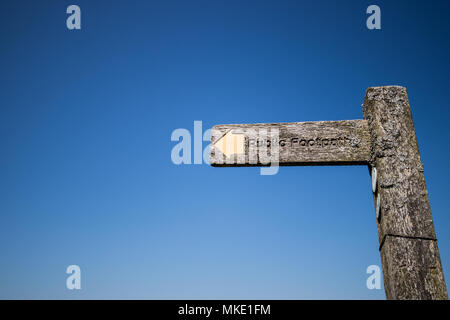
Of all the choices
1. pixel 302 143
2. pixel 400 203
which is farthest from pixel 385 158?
pixel 302 143

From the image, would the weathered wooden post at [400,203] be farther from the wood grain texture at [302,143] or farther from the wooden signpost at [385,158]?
the wood grain texture at [302,143]

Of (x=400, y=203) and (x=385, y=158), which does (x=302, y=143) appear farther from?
(x=400, y=203)

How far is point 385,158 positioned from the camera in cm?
239

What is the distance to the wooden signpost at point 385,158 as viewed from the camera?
209cm

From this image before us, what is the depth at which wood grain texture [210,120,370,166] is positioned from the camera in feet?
8.42

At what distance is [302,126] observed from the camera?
268 centimetres

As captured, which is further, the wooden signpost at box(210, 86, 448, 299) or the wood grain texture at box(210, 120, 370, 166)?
the wood grain texture at box(210, 120, 370, 166)

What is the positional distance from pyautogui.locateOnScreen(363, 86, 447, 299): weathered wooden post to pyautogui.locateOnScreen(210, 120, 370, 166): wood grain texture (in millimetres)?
149

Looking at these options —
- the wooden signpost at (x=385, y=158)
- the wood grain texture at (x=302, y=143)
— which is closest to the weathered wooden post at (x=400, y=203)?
the wooden signpost at (x=385, y=158)

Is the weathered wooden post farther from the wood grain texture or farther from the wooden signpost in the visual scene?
the wood grain texture

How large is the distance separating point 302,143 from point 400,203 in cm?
98

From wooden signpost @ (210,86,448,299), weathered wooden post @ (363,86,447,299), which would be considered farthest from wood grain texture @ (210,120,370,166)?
weathered wooden post @ (363,86,447,299)
